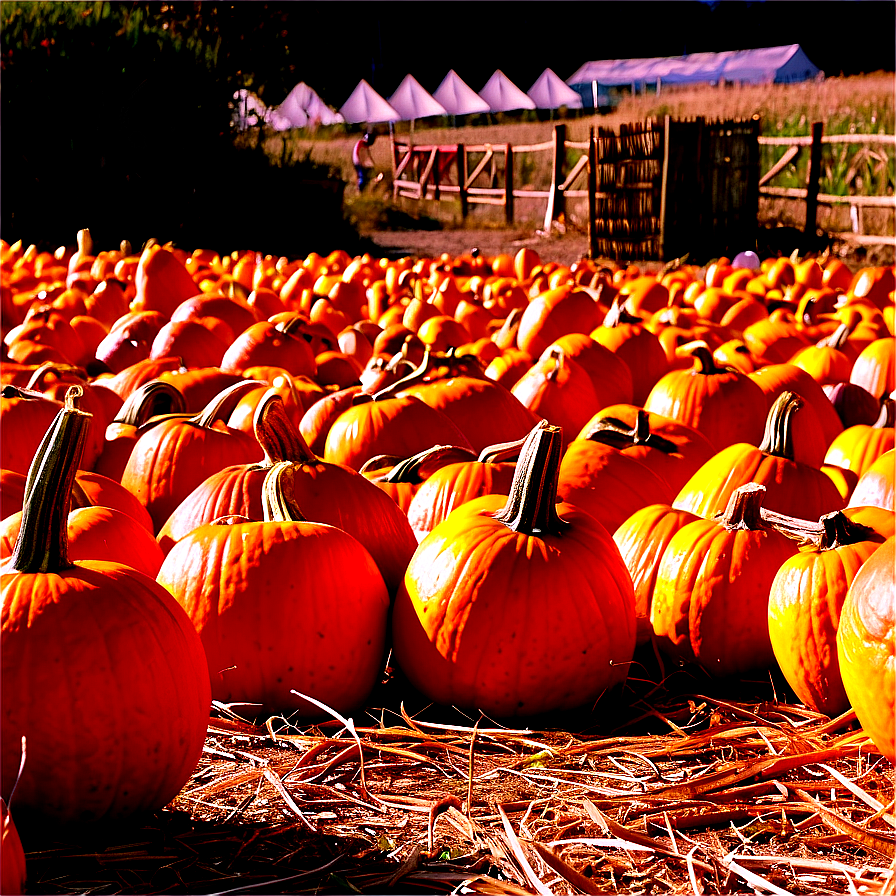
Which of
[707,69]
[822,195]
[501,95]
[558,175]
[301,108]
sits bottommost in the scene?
[822,195]

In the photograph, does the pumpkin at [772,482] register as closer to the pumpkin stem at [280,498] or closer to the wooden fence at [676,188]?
the pumpkin stem at [280,498]

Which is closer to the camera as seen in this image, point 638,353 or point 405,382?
point 405,382

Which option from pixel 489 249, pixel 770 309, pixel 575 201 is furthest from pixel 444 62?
pixel 770 309

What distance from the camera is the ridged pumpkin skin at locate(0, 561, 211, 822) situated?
178cm

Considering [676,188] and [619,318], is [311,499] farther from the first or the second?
[676,188]

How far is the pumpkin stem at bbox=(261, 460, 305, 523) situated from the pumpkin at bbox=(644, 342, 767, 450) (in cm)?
203

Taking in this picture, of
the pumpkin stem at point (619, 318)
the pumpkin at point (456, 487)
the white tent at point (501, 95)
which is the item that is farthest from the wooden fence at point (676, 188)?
the white tent at point (501, 95)

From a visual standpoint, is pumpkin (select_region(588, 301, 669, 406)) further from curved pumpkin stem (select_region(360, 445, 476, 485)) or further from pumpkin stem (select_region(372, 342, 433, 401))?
curved pumpkin stem (select_region(360, 445, 476, 485))

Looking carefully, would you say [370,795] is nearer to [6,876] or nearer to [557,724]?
[557,724]

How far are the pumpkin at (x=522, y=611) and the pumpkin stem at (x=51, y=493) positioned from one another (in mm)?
785

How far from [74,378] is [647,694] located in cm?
275

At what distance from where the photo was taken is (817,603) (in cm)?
222

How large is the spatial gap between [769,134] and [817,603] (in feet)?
92.4

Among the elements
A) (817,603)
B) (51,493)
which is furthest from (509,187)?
(51,493)
